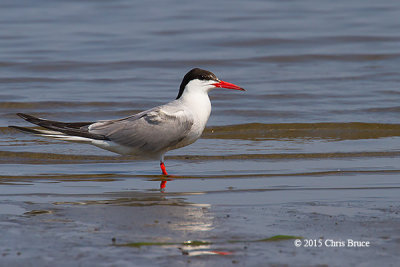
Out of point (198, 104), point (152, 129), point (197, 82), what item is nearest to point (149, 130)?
point (152, 129)

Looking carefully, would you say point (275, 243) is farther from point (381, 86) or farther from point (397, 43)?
point (397, 43)

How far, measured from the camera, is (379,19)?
1855cm

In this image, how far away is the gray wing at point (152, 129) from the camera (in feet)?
23.1

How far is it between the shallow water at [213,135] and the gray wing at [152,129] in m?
0.28

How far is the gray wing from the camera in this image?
704 cm

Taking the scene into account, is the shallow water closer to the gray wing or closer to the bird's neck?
the gray wing

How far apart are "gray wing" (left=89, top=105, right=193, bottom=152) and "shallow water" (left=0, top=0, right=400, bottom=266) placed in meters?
0.28

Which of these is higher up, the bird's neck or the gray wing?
the bird's neck

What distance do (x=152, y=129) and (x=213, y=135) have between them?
2.22 m

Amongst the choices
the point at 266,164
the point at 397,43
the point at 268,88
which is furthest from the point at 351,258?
the point at 397,43

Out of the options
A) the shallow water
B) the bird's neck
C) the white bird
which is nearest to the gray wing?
the white bird

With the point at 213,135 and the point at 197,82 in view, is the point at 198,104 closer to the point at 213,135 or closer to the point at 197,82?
the point at 197,82

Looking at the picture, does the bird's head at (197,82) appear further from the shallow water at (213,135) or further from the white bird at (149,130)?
the shallow water at (213,135)

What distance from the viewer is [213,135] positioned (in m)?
9.21
